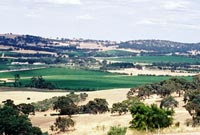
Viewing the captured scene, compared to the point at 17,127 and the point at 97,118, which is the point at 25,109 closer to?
the point at 97,118

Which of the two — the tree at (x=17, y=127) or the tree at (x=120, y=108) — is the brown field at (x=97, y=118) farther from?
the tree at (x=17, y=127)

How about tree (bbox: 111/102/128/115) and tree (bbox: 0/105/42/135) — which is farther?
tree (bbox: 111/102/128/115)

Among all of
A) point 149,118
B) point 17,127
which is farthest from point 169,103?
point 149,118

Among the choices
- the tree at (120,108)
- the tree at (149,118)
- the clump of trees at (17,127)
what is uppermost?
the tree at (149,118)

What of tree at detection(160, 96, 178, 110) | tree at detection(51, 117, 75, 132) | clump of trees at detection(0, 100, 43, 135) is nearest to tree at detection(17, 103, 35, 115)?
tree at detection(51, 117, 75, 132)

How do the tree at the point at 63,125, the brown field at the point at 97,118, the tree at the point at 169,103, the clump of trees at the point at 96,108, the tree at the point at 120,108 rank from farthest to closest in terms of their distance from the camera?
the clump of trees at the point at 96,108
the tree at the point at 169,103
the tree at the point at 120,108
the tree at the point at 63,125
the brown field at the point at 97,118

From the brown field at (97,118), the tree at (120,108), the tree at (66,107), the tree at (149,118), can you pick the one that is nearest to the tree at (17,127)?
the brown field at (97,118)

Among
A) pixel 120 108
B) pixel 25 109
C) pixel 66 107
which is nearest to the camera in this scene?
pixel 120 108

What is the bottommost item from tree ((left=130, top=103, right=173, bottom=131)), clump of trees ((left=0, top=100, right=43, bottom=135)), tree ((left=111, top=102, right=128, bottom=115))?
tree ((left=111, top=102, right=128, bottom=115))

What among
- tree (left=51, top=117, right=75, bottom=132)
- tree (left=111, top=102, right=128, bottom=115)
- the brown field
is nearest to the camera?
the brown field

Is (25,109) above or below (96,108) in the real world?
above

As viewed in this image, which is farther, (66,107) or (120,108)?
(66,107)

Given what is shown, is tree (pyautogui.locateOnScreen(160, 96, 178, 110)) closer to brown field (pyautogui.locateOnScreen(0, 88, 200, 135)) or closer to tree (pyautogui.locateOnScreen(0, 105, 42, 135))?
brown field (pyautogui.locateOnScreen(0, 88, 200, 135))
